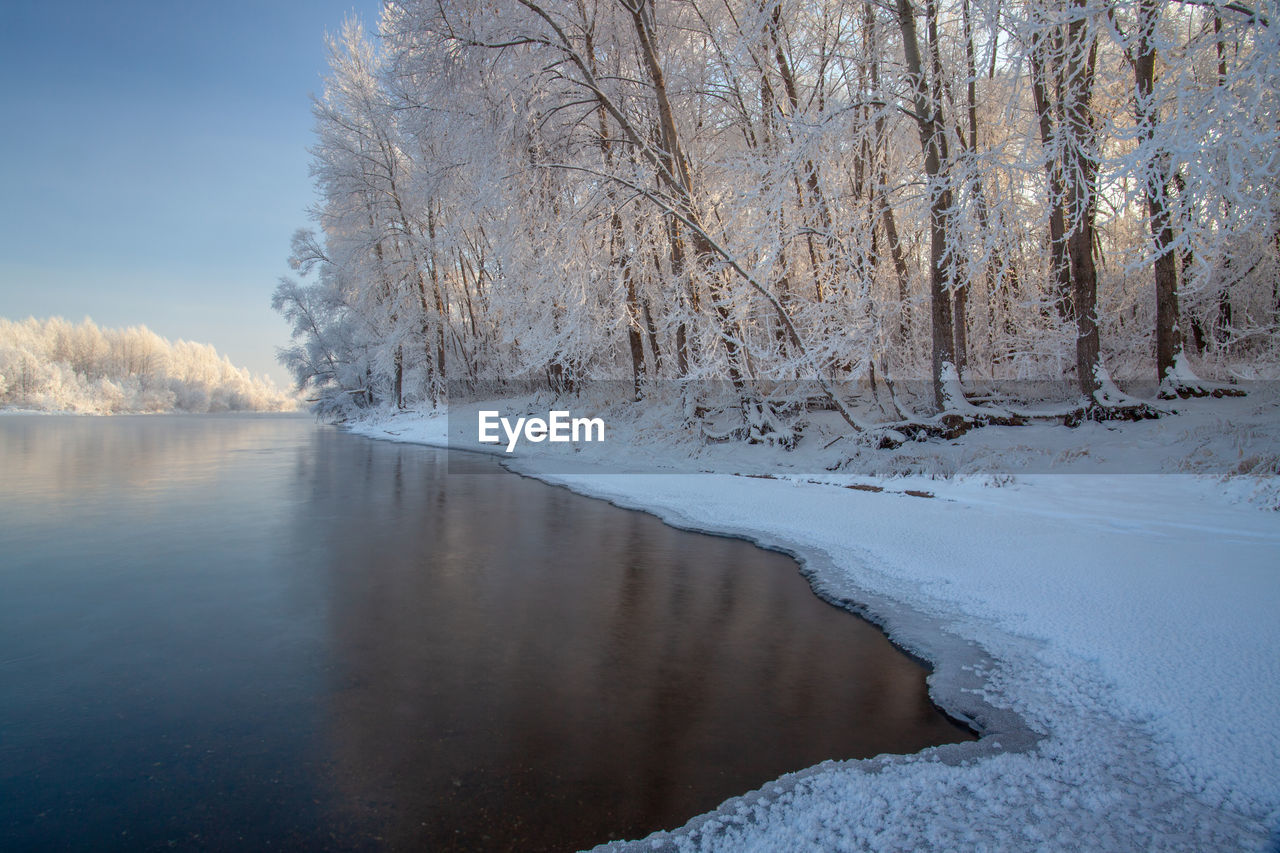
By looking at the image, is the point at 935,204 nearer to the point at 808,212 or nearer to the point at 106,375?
the point at 808,212

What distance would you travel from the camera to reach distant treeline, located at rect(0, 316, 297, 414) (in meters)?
62.4

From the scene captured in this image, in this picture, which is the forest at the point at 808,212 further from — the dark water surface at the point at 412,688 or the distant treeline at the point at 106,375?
the distant treeline at the point at 106,375

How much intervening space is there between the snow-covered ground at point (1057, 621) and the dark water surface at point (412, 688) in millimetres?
306

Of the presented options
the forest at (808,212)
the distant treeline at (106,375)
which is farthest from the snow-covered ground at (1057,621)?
the distant treeline at (106,375)

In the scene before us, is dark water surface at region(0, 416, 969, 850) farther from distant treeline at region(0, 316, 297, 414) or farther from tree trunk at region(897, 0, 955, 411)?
distant treeline at region(0, 316, 297, 414)

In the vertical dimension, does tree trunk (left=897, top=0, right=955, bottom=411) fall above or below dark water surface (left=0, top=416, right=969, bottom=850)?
above

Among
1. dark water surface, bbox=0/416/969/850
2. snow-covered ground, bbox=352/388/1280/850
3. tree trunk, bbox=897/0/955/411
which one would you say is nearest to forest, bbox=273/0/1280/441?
tree trunk, bbox=897/0/955/411

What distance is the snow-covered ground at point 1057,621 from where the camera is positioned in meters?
2.14

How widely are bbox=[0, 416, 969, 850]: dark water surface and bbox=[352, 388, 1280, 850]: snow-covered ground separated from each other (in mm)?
306

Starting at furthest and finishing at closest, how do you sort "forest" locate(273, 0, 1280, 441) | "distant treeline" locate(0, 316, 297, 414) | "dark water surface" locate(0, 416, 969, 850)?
"distant treeline" locate(0, 316, 297, 414), "forest" locate(273, 0, 1280, 441), "dark water surface" locate(0, 416, 969, 850)

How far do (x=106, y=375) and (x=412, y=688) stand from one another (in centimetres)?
9551

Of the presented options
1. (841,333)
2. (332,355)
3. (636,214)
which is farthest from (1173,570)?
(332,355)

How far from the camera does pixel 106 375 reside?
247 ft

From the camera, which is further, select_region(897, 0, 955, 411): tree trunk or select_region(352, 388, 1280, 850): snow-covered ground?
select_region(897, 0, 955, 411): tree trunk
